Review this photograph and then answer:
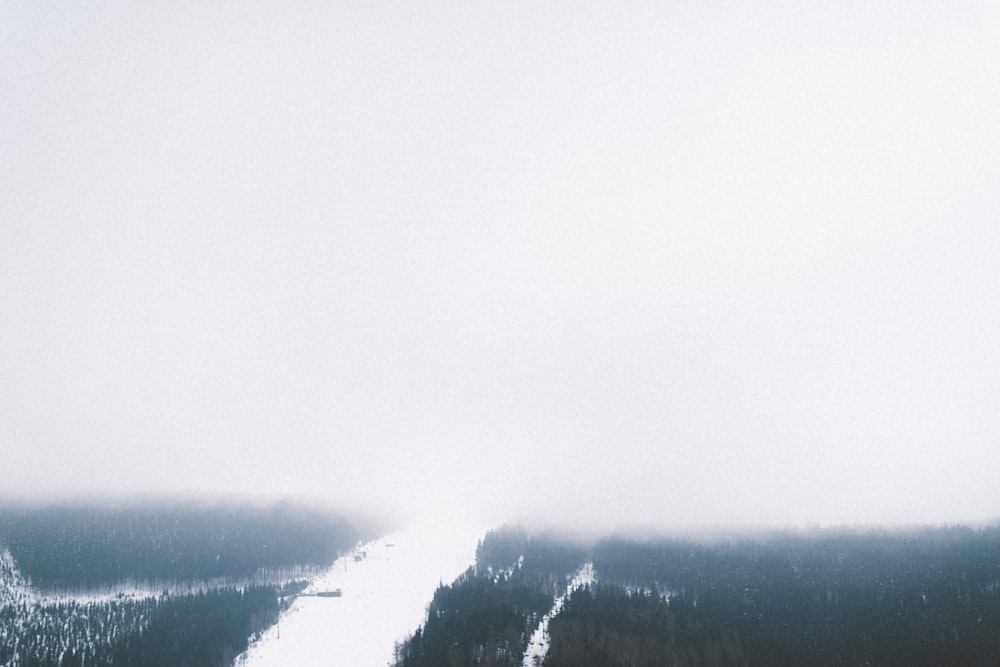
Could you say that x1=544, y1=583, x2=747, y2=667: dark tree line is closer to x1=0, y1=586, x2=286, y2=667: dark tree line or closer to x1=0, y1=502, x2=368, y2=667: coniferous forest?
x1=0, y1=586, x2=286, y2=667: dark tree line

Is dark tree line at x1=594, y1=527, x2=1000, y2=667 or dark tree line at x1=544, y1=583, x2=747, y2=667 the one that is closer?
dark tree line at x1=544, y1=583, x2=747, y2=667

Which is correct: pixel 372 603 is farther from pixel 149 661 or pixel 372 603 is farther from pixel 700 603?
pixel 700 603

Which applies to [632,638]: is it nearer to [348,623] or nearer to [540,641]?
[540,641]

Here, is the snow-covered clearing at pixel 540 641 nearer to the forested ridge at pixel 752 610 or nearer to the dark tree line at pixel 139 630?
the forested ridge at pixel 752 610

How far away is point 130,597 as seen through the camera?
156 m

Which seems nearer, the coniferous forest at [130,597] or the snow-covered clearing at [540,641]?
the snow-covered clearing at [540,641]

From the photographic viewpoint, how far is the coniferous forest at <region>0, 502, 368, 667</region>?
4377 inches

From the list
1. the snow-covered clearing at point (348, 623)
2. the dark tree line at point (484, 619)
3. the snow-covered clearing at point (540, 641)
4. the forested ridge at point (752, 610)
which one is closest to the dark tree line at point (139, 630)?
the snow-covered clearing at point (348, 623)

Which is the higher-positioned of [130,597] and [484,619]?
[484,619]

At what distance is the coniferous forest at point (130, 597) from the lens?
11119cm

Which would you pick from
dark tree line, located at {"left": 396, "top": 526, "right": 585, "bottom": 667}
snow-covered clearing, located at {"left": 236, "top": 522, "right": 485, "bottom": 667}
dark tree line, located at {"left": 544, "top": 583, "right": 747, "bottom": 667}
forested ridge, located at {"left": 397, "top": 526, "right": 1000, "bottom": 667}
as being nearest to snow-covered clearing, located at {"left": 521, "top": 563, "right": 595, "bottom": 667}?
dark tree line, located at {"left": 396, "top": 526, "right": 585, "bottom": 667}

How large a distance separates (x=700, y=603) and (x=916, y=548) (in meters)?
83.1

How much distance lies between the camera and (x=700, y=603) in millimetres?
130500

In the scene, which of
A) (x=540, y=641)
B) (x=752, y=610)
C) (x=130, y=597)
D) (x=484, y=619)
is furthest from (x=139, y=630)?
(x=752, y=610)
